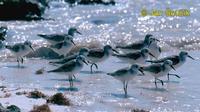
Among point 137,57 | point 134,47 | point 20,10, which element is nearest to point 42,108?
point 137,57

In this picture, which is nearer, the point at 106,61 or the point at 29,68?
the point at 29,68

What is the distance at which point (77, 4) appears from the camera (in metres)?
32.8

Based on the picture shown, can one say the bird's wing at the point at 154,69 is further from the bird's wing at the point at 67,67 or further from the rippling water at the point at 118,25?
the rippling water at the point at 118,25

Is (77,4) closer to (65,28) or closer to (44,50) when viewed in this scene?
(65,28)

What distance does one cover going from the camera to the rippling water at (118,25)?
2306cm

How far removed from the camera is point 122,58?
55.0ft

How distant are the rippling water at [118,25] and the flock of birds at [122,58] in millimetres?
3454

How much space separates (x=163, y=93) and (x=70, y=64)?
2.21m

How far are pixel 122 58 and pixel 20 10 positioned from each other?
1239 cm

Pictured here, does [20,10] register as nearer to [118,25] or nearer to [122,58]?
[118,25]

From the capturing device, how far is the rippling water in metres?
23.1

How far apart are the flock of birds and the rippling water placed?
3.45 m

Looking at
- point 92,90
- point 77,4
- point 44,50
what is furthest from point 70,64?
point 77,4

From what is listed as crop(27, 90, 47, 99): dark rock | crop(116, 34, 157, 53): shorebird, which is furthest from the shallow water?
crop(27, 90, 47, 99): dark rock
